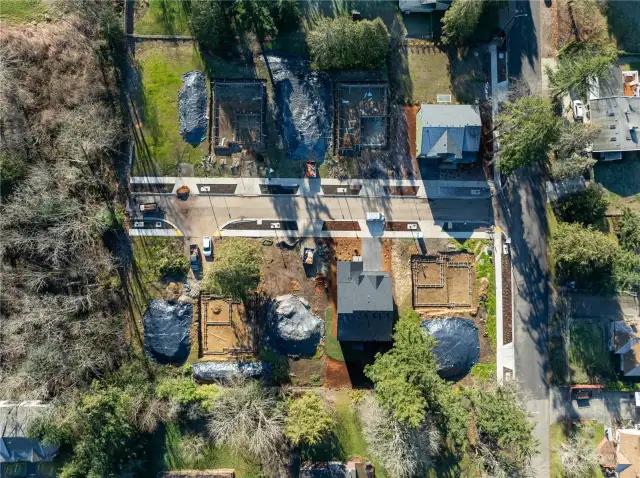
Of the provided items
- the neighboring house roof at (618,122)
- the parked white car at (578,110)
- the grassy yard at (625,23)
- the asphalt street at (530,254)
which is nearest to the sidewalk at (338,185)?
the asphalt street at (530,254)

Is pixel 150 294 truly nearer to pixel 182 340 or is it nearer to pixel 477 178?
pixel 182 340

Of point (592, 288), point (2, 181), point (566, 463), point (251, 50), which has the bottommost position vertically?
point (566, 463)

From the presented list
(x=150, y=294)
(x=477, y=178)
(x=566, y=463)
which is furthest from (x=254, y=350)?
(x=566, y=463)

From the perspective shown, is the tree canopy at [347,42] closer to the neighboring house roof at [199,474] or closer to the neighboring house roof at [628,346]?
the neighboring house roof at [628,346]

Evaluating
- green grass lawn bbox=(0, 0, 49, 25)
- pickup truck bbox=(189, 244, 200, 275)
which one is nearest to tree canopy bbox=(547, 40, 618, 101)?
pickup truck bbox=(189, 244, 200, 275)

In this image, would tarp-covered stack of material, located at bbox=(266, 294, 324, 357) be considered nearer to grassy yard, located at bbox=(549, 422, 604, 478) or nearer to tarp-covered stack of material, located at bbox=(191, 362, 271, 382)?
tarp-covered stack of material, located at bbox=(191, 362, 271, 382)

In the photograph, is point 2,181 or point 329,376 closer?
point 2,181

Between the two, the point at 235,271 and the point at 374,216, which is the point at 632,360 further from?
the point at 235,271
